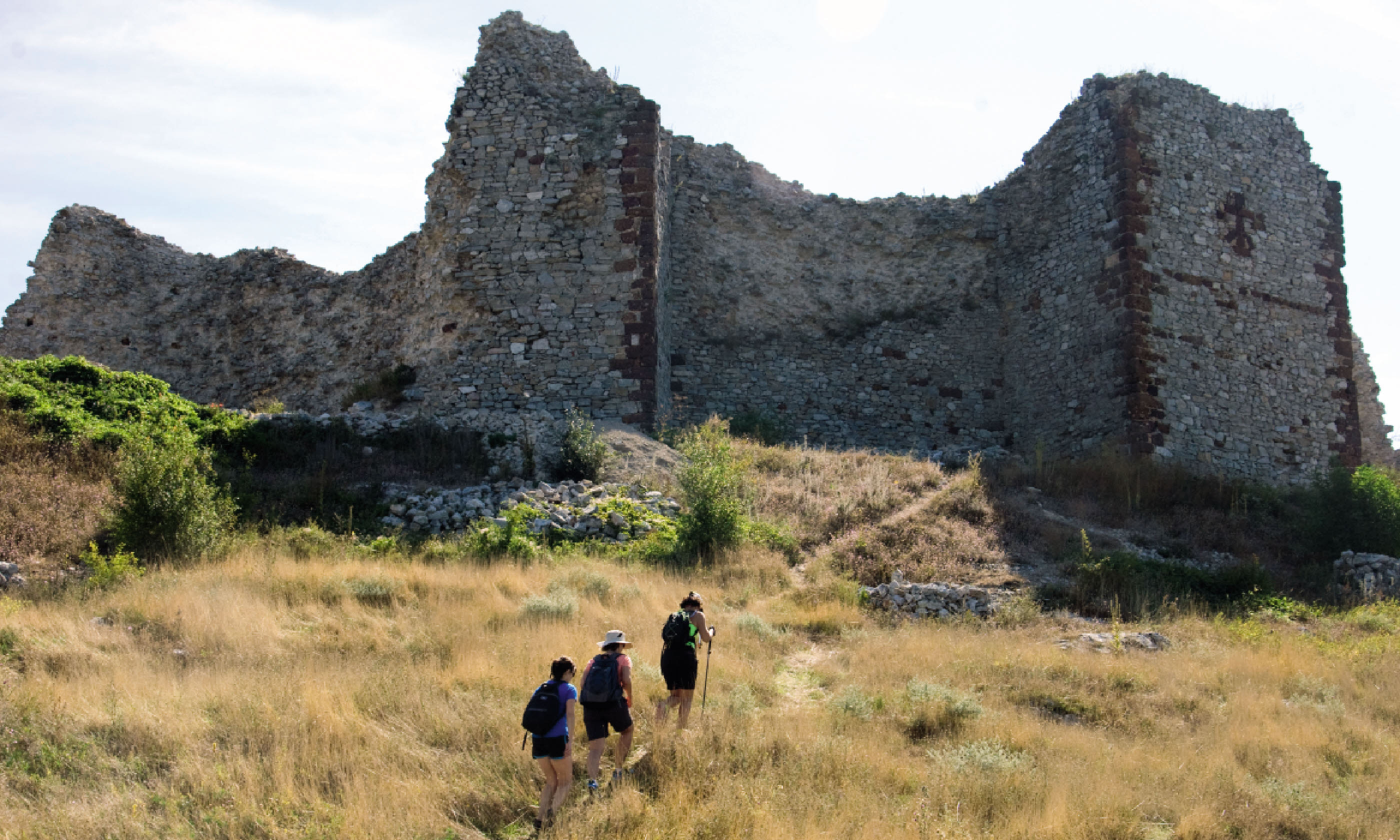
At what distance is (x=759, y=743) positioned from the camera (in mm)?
6891

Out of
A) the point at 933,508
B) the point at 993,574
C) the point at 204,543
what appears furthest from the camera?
the point at 933,508

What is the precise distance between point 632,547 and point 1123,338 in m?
9.14

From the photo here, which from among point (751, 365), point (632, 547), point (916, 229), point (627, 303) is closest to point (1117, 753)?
point (632, 547)

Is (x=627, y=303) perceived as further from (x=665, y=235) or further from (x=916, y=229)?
(x=916, y=229)

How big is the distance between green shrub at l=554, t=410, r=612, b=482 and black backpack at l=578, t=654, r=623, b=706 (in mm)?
7345

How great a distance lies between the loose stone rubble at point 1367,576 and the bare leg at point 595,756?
10116 mm

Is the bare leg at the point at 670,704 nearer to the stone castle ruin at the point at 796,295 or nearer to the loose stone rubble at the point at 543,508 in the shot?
the loose stone rubble at the point at 543,508

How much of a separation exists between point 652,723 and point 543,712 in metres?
1.35

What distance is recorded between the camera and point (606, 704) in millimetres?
6484

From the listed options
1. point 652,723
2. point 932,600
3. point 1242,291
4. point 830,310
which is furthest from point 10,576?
point 1242,291

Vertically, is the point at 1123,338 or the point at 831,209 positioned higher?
the point at 831,209

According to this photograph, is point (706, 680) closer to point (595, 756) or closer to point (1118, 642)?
point (595, 756)

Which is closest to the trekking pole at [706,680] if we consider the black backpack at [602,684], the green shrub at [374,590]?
the black backpack at [602,684]

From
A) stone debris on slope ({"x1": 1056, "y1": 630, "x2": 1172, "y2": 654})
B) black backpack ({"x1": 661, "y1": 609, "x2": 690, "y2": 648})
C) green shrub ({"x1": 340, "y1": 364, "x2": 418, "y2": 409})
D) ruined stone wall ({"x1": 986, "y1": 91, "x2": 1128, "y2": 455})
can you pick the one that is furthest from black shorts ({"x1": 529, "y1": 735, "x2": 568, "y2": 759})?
ruined stone wall ({"x1": 986, "y1": 91, "x2": 1128, "y2": 455})
